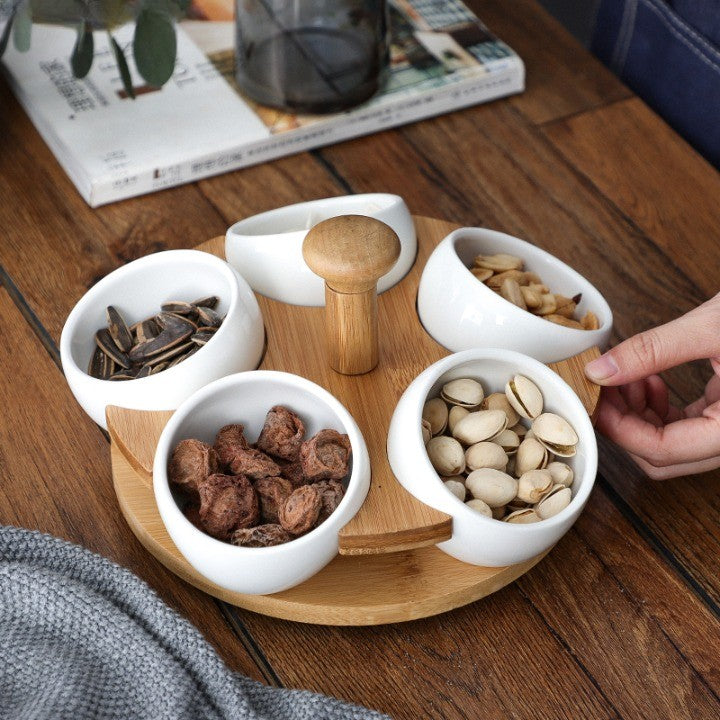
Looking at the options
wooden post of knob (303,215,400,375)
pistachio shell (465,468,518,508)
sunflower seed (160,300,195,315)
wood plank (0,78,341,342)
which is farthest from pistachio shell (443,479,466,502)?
wood plank (0,78,341,342)

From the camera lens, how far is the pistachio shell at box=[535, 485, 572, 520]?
0.57m

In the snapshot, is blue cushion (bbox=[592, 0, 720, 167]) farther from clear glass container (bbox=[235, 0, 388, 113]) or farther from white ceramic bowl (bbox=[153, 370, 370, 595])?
white ceramic bowl (bbox=[153, 370, 370, 595])

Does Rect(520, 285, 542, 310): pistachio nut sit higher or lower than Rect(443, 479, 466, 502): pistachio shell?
higher

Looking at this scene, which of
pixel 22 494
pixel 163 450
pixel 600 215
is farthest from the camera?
pixel 600 215

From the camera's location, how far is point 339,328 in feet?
2.06

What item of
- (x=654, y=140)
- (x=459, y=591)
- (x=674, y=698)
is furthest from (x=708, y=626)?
(x=654, y=140)

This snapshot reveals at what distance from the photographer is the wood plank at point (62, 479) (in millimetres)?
625

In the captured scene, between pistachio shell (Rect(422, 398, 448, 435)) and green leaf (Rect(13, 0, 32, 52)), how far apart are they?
488mm

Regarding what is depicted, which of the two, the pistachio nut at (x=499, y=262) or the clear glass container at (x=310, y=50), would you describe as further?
the clear glass container at (x=310, y=50)

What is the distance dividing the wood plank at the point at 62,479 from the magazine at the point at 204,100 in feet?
0.67

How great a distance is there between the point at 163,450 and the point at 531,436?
223mm

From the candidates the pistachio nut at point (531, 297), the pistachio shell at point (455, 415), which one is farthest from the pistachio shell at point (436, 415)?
the pistachio nut at point (531, 297)

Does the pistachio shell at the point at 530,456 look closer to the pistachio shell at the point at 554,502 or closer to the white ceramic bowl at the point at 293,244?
the pistachio shell at the point at 554,502

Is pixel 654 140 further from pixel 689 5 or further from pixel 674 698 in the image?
pixel 674 698
